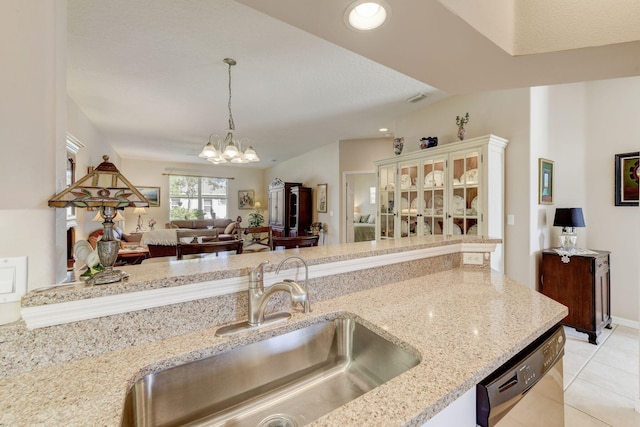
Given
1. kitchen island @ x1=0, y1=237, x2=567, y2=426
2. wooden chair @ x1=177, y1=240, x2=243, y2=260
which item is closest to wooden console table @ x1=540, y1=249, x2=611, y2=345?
kitchen island @ x1=0, y1=237, x2=567, y2=426

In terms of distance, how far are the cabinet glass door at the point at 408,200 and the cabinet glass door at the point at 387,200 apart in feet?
0.48

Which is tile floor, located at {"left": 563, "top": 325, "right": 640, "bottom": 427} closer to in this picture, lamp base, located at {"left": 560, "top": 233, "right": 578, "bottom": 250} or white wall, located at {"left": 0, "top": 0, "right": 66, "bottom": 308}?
lamp base, located at {"left": 560, "top": 233, "right": 578, "bottom": 250}

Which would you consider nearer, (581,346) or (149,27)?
(149,27)

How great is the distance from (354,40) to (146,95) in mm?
2918

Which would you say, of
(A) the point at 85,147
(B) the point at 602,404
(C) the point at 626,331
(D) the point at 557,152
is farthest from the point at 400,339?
(A) the point at 85,147

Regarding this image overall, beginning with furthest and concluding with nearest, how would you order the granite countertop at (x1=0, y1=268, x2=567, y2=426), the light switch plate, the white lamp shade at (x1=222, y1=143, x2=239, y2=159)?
the white lamp shade at (x1=222, y1=143, x2=239, y2=159) → the light switch plate → the granite countertop at (x1=0, y1=268, x2=567, y2=426)

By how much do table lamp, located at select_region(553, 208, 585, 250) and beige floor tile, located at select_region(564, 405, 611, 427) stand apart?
1.71 meters

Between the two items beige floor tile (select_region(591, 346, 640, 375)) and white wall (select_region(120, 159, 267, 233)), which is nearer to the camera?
beige floor tile (select_region(591, 346, 640, 375))

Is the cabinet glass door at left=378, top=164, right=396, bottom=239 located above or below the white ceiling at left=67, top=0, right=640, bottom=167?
below

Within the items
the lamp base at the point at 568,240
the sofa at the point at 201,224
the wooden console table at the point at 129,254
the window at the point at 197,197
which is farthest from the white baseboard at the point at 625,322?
the window at the point at 197,197

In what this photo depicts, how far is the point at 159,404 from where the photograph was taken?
2.50 feet

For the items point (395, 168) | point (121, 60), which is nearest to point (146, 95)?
point (121, 60)

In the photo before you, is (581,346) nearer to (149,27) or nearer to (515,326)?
(515,326)

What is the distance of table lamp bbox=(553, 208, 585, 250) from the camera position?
2.73m
